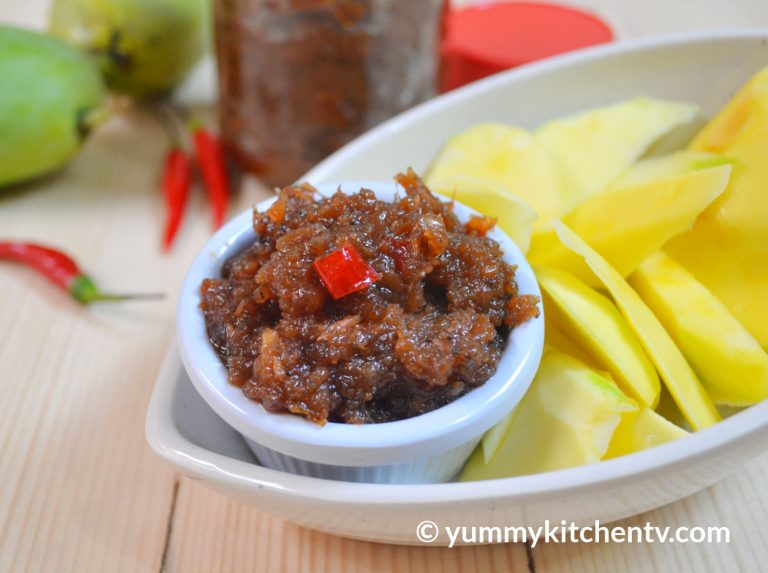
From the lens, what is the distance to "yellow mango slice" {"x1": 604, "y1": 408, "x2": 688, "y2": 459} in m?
1.16

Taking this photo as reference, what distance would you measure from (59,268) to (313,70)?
844 mm

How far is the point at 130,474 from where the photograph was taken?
1.44 meters

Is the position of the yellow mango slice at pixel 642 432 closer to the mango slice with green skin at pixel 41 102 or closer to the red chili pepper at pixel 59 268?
the red chili pepper at pixel 59 268

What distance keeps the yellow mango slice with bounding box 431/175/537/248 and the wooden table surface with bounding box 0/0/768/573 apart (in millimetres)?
561

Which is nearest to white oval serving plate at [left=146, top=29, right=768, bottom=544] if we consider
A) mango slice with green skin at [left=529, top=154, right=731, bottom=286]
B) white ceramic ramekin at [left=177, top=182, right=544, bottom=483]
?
white ceramic ramekin at [left=177, top=182, right=544, bottom=483]

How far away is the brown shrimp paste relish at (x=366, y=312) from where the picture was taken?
40.1 inches

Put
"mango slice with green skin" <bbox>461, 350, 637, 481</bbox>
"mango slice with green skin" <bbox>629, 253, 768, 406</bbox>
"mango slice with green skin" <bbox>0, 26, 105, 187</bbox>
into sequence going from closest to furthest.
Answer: "mango slice with green skin" <bbox>461, 350, 637, 481</bbox>, "mango slice with green skin" <bbox>629, 253, 768, 406</bbox>, "mango slice with green skin" <bbox>0, 26, 105, 187</bbox>

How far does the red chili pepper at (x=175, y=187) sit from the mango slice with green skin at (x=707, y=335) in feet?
4.26

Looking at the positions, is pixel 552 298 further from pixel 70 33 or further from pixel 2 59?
pixel 70 33

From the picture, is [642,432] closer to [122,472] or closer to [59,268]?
[122,472]

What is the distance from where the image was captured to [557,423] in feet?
3.84

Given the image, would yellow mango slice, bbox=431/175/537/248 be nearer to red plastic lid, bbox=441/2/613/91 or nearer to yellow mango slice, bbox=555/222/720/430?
yellow mango slice, bbox=555/222/720/430

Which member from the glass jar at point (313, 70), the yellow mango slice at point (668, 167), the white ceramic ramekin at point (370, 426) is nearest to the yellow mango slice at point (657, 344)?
the white ceramic ramekin at point (370, 426)

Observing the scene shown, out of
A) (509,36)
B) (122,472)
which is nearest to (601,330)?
(122,472)
